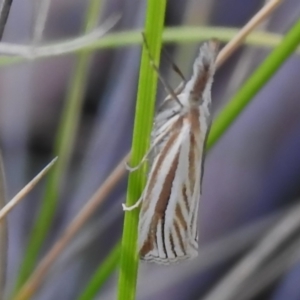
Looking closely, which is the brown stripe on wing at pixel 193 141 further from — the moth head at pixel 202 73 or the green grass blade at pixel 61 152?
the green grass blade at pixel 61 152

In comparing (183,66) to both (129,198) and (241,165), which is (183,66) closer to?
(241,165)

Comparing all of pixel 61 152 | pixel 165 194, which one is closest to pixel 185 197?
pixel 165 194

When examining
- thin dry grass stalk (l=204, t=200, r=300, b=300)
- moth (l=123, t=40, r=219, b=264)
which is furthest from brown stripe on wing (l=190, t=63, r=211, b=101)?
thin dry grass stalk (l=204, t=200, r=300, b=300)

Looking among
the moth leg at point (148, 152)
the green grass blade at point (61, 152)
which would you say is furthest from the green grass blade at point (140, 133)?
the green grass blade at point (61, 152)

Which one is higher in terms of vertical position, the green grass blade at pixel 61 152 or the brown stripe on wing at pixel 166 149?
the green grass blade at pixel 61 152

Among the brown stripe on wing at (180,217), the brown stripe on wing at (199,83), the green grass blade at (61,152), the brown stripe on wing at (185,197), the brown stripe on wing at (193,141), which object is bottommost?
the brown stripe on wing at (180,217)

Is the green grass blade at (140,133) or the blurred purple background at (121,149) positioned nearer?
the green grass blade at (140,133)

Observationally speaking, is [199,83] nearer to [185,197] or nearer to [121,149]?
[185,197]
